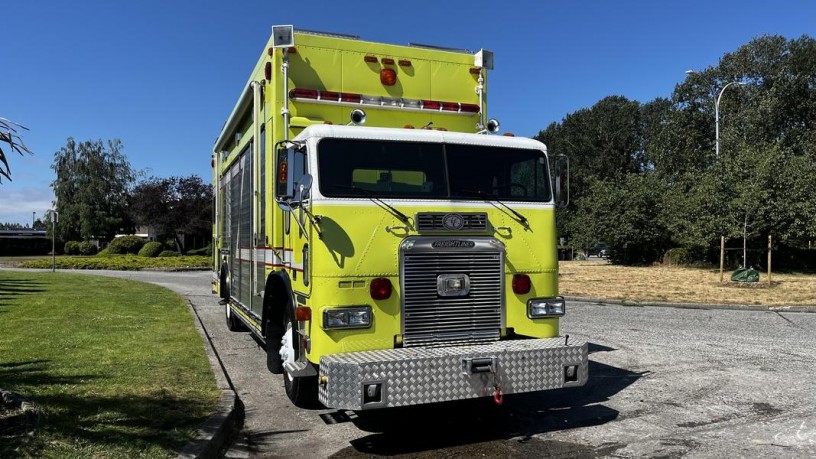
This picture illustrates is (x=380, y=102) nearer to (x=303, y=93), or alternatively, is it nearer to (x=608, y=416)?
(x=303, y=93)

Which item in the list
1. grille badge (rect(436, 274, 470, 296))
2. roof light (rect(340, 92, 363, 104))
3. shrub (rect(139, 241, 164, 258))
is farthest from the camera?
shrub (rect(139, 241, 164, 258))

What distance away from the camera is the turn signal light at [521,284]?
5484mm

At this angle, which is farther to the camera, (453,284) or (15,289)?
(15,289)

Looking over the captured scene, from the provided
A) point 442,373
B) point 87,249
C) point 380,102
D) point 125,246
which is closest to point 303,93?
point 380,102

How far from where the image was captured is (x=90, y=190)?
55969 millimetres

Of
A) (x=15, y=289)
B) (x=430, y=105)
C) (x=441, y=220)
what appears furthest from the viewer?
(x=15, y=289)

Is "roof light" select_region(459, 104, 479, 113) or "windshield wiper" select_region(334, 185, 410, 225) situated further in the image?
"roof light" select_region(459, 104, 479, 113)

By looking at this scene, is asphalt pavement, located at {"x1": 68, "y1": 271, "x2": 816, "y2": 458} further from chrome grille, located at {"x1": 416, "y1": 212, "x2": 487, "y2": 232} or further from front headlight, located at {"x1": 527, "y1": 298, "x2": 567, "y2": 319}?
chrome grille, located at {"x1": 416, "y1": 212, "x2": 487, "y2": 232}

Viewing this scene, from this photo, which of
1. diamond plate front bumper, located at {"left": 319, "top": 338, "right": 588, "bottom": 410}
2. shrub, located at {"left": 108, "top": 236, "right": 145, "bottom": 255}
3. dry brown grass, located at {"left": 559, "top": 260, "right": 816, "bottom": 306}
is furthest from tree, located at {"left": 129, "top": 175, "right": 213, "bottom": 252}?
diamond plate front bumper, located at {"left": 319, "top": 338, "right": 588, "bottom": 410}

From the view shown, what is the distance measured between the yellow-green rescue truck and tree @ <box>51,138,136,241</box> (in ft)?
181

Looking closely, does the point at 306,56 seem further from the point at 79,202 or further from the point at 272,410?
the point at 79,202

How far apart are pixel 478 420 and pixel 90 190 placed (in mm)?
58743

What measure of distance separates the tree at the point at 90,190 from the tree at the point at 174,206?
13398mm

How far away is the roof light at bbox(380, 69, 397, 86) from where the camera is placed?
6457 millimetres
